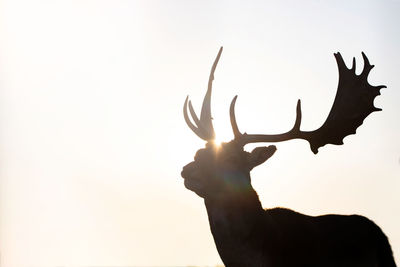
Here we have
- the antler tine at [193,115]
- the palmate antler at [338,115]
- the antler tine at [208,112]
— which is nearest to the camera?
the palmate antler at [338,115]

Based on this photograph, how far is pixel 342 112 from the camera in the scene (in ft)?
30.4

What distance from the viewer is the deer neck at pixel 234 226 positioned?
726 cm

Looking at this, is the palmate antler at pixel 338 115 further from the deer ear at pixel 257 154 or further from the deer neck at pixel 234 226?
the deer neck at pixel 234 226

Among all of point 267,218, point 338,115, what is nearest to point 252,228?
point 267,218

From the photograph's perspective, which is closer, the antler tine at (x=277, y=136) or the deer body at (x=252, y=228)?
the deer body at (x=252, y=228)

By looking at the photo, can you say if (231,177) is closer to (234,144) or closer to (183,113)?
(234,144)

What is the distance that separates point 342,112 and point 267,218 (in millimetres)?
2410

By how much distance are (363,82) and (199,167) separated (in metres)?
3.42

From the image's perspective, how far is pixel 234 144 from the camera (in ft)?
26.7

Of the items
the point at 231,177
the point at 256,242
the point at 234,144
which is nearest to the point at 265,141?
the point at 234,144

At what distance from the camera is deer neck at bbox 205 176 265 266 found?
726cm

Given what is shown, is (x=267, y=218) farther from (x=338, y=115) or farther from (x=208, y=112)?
(x=338, y=115)

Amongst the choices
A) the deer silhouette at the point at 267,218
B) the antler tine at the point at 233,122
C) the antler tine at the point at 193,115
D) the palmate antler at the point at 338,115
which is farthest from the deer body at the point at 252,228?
the antler tine at the point at 193,115

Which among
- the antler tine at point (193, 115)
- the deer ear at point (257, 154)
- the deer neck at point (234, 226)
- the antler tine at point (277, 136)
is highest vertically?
the antler tine at point (193, 115)
